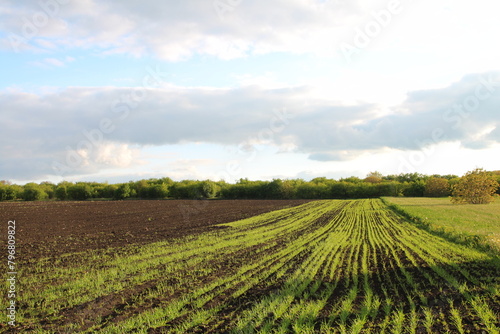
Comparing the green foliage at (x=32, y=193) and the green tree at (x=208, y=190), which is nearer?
the green foliage at (x=32, y=193)

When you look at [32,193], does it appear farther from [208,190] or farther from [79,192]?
[208,190]

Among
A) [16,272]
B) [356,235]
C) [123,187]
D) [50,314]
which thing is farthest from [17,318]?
[123,187]

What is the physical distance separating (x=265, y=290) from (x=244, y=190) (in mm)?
74722

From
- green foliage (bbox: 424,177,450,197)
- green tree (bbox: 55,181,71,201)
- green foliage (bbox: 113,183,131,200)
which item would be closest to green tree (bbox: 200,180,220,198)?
green foliage (bbox: 113,183,131,200)

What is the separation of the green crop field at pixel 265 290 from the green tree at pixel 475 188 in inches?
1248

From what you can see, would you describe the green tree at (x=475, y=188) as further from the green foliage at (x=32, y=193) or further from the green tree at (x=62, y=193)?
the green foliage at (x=32, y=193)

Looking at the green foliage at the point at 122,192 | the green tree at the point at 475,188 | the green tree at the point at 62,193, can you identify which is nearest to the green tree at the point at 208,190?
the green foliage at the point at 122,192

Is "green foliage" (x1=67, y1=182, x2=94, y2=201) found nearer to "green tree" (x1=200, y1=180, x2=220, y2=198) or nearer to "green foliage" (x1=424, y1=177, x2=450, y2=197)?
"green tree" (x1=200, y1=180, x2=220, y2=198)

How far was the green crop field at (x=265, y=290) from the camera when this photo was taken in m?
6.80

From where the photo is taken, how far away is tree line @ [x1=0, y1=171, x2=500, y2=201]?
3007 inches

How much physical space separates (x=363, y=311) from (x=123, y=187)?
83.3 meters

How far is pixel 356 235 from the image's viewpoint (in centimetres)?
1962

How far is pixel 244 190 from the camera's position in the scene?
83562 millimetres

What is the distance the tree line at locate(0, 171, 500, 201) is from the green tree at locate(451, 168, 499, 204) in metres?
33.4
